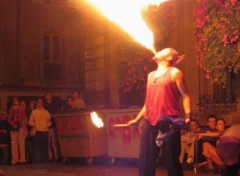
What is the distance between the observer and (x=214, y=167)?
10070 millimetres

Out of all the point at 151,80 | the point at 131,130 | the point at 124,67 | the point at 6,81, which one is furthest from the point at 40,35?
the point at 151,80

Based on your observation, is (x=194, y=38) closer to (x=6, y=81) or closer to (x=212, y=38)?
(x=212, y=38)

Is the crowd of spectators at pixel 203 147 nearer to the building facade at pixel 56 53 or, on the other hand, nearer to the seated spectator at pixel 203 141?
the seated spectator at pixel 203 141

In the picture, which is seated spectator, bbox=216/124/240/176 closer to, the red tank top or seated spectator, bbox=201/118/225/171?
the red tank top

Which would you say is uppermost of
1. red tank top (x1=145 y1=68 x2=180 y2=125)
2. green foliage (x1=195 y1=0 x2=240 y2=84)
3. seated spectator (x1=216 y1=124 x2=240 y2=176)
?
green foliage (x1=195 y1=0 x2=240 y2=84)

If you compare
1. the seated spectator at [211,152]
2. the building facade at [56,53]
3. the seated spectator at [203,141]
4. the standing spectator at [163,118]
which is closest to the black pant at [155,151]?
the standing spectator at [163,118]

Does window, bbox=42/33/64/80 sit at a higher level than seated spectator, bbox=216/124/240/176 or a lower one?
higher

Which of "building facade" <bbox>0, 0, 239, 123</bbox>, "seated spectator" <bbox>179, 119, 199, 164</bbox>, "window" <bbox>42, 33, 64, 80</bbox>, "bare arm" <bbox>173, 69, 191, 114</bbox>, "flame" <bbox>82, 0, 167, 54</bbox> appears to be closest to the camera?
"bare arm" <bbox>173, 69, 191, 114</bbox>

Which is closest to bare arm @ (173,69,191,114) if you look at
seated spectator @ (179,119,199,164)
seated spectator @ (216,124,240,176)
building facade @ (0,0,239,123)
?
seated spectator @ (216,124,240,176)

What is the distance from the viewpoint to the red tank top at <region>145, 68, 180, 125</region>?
19.3ft

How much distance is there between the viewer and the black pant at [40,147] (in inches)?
507

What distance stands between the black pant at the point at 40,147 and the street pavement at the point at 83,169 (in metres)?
0.58

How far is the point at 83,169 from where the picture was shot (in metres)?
11.1

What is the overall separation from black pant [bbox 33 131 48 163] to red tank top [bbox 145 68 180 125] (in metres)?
7.29
